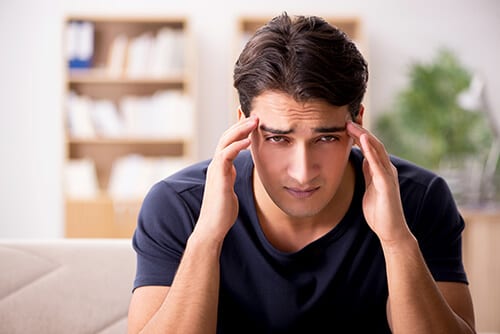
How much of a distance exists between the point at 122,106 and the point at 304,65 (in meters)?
3.60

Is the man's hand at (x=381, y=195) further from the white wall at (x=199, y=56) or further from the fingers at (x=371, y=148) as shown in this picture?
the white wall at (x=199, y=56)

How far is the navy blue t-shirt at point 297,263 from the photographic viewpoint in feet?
5.29

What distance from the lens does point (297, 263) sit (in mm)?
1635

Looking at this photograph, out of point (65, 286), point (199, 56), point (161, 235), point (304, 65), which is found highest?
point (199, 56)

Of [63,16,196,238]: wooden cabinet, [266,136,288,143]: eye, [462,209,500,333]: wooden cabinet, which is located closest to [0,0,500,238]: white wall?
[63,16,196,238]: wooden cabinet

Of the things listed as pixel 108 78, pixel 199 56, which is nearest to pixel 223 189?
pixel 108 78

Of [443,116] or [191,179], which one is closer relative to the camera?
[191,179]

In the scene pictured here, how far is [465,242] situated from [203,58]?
2181 millimetres

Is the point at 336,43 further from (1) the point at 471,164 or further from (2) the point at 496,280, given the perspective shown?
(1) the point at 471,164

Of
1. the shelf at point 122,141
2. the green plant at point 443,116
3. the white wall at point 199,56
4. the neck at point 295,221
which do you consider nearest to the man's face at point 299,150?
the neck at point 295,221

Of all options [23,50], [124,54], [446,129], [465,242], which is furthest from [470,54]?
[23,50]

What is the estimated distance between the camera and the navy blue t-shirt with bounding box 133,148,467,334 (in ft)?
5.29

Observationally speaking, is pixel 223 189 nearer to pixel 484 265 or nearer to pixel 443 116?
pixel 484 265

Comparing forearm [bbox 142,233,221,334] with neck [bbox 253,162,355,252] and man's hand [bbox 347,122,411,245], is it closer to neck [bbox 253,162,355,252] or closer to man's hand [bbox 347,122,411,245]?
neck [bbox 253,162,355,252]
